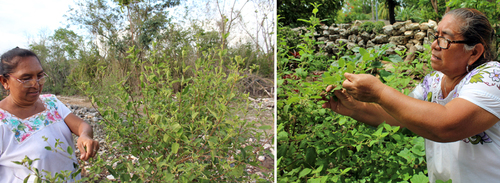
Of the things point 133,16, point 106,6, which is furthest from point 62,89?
point 106,6

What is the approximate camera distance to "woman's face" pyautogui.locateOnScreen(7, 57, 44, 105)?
1229mm

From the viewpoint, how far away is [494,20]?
10.7ft

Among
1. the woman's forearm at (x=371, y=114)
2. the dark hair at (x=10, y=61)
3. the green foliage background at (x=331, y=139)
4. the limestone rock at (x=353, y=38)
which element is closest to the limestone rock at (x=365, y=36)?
the limestone rock at (x=353, y=38)

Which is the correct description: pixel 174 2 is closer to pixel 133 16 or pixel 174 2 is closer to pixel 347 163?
pixel 133 16

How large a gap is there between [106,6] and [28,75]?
4759 millimetres

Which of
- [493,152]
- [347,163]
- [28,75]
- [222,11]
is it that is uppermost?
[222,11]

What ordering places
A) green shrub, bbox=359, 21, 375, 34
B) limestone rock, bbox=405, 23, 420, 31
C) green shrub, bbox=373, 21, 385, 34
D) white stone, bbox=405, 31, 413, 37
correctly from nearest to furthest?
limestone rock, bbox=405, 23, 420, 31 → white stone, bbox=405, 31, 413, 37 → green shrub, bbox=373, 21, 385, 34 → green shrub, bbox=359, 21, 375, 34

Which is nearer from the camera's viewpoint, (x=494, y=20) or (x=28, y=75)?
(x=28, y=75)

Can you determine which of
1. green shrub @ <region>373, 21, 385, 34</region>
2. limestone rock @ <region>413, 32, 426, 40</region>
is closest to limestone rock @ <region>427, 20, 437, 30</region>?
limestone rock @ <region>413, 32, 426, 40</region>

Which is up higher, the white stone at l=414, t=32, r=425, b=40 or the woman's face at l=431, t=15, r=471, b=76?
the white stone at l=414, t=32, r=425, b=40

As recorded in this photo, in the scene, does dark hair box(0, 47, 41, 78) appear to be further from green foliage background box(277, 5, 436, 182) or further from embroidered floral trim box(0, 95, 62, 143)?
green foliage background box(277, 5, 436, 182)

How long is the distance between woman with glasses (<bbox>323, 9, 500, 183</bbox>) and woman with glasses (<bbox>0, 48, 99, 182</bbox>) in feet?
3.63

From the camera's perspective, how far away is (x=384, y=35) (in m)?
6.78

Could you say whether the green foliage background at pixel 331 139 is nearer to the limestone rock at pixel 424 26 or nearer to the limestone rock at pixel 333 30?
the limestone rock at pixel 424 26
